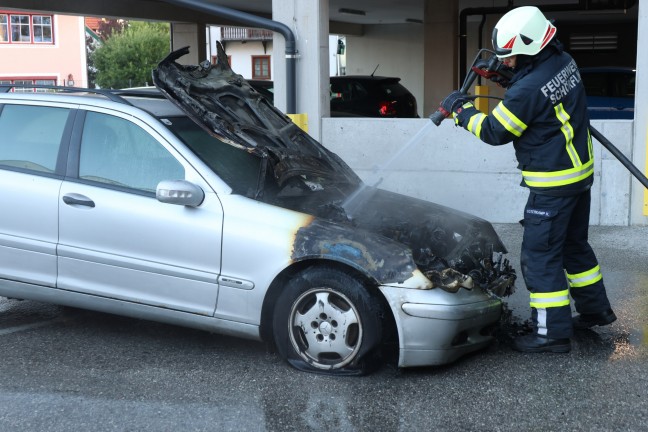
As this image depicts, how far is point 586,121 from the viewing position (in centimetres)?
497

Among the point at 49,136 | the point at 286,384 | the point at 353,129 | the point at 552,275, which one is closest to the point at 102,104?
the point at 49,136

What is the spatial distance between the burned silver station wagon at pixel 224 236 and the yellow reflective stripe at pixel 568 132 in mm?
760

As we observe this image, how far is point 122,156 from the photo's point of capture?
505 centimetres

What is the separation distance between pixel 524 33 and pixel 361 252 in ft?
4.98

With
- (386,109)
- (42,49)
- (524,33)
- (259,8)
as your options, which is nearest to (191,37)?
(259,8)

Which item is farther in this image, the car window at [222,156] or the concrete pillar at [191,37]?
the concrete pillar at [191,37]

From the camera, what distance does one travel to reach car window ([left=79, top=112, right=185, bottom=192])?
4.91 metres

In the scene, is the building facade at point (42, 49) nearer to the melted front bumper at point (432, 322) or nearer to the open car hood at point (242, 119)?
the open car hood at point (242, 119)

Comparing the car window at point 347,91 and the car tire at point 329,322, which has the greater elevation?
the car window at point 347,91

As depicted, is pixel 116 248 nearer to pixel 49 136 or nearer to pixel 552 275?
pixel 49 136

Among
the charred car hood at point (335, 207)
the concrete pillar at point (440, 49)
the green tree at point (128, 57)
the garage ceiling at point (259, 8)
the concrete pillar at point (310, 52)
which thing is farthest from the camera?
the green tree at point (128, 57)

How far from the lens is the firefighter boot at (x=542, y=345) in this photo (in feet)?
16.3

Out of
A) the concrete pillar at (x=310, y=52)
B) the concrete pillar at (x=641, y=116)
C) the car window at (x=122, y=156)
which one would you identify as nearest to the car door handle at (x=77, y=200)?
the car window at (x=122, y=156)

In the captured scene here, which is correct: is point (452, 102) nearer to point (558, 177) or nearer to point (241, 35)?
point (558, 177)
